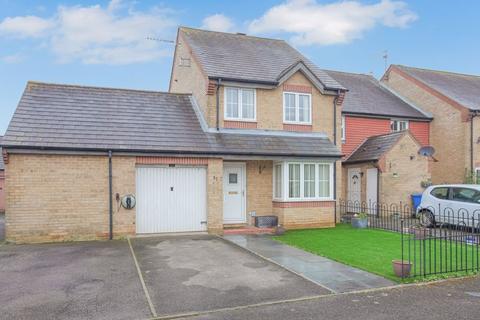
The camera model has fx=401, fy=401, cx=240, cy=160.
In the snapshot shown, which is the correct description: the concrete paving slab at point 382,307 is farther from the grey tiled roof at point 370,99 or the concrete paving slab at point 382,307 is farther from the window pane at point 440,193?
the grey tiled roof at point 370,99

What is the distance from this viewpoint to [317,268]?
8.76 metres

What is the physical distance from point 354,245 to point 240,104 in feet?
22.8

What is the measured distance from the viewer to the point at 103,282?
7.66 m

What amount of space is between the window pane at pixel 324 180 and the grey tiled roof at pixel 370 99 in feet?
21.4

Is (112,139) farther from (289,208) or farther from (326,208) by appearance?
(326,208)

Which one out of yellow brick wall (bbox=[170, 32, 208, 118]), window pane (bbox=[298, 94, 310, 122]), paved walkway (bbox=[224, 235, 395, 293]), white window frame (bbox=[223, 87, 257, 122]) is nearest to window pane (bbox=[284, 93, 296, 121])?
window pane (bbox=[298, 94, 310, 122])

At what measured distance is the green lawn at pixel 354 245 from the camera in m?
9.17

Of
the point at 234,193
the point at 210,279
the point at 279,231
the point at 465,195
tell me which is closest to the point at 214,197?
the point at 234,193

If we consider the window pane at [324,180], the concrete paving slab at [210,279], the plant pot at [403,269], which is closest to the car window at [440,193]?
the window pane at [324,180]

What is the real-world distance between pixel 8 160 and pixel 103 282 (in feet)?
20.8

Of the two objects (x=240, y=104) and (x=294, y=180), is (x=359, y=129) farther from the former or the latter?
(x=240, y=104)

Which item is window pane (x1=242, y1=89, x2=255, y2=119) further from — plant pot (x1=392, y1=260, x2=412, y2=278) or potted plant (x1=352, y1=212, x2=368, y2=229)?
plant pot (x1=392, y1=260, x2=412, y2=278)

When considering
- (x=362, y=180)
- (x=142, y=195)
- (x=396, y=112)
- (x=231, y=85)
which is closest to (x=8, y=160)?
(x=142, y=195)

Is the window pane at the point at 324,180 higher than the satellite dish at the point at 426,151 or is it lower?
lower
